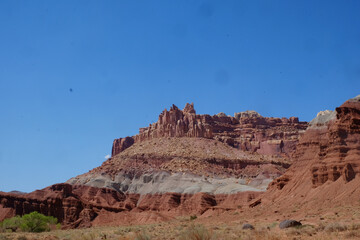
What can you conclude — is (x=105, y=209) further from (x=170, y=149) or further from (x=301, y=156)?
(x=301, y=156)

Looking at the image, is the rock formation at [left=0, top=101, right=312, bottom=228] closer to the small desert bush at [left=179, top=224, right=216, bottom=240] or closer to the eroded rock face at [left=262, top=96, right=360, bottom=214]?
the eroded rock face at [left=262, top=96, right=360, bottom=214]

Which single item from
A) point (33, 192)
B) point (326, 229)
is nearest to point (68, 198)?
point (33, 192)

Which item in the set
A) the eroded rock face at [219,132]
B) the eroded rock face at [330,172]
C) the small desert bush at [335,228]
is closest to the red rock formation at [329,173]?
the eroded rock face at [330,172]

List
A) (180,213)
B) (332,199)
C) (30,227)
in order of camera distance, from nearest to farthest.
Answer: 1. (332,199)
2. (30,227)
3. (180,213)

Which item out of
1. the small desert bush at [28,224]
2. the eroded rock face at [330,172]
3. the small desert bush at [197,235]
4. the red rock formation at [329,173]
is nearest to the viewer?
the small desert bush at [197,235]

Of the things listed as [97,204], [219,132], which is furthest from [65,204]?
[219,132]

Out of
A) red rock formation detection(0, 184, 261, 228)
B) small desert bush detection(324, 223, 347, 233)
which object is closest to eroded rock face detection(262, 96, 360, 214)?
small desert bush detection(324, 223, 347, 233)

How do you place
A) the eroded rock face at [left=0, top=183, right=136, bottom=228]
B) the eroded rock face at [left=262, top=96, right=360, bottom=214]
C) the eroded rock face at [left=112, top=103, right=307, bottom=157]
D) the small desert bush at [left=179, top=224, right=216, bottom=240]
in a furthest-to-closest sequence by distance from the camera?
1. the eroded rock face at [left=112, top=103, right=307, bottom=157]
2. the eroded rock face at [left=0, top=183, right=136, bottom=228]
3. the eroded rock face at [left=262, top=96, right=360, bottom=214]
4. the small desert bush at [left=179, top=224, right=216, bottom=240]

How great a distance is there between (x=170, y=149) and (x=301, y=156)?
7238cm

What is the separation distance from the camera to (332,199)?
51.4 m

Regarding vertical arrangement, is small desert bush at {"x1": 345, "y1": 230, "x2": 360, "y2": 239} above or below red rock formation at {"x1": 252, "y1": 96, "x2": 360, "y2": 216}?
below

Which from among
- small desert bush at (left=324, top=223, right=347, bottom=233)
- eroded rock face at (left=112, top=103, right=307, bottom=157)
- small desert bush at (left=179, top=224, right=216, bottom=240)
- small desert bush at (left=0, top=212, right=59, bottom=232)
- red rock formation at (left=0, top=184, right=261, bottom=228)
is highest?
eroded rock face at (left=112, top=103, right=307, bottom=157)

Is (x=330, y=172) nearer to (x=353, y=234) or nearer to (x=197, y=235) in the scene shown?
(x=353, y=234)

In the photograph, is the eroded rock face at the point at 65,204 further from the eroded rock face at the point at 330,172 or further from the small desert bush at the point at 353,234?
the small desert bush at the point at 353,234
